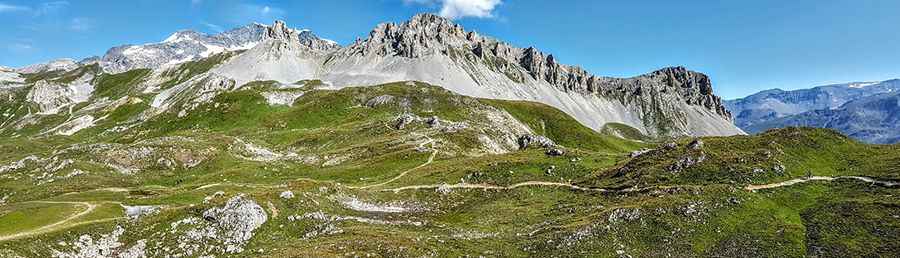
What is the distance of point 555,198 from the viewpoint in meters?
73.2

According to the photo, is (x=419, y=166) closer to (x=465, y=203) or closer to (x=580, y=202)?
(x=465, y=203)

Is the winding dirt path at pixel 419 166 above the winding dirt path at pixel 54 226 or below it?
above

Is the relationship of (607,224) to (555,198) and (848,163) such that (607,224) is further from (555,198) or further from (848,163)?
(848,163)

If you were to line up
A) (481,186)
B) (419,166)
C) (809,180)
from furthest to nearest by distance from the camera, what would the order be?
(419,166), (481,186), (809,180)

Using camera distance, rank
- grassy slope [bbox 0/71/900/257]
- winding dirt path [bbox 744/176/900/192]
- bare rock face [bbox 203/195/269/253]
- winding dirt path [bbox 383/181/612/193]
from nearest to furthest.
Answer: grassy slope [bbox 0/71/900/257], bare rock face [bbox 203/195/269/253], winding dirt path [bbox 744/176/900/192], winding dirt path [bbox 383/181/612/193]

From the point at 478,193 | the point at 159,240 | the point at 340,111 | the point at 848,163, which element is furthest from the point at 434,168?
the point at 340,111

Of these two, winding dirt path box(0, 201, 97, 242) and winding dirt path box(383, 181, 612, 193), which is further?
winding dirt path box(383, 181, 612, 193)

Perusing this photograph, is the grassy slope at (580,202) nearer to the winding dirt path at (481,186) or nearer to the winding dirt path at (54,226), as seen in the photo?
the winding dirt path at (54,226)

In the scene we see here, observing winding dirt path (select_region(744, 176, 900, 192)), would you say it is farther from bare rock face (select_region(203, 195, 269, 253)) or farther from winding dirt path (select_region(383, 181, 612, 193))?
bare rock face (select_region(203, 195, 269, 253))

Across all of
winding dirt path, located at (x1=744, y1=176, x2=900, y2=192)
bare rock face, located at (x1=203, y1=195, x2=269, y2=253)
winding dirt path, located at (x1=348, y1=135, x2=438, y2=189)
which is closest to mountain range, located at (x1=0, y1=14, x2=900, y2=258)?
bare rock face, located at (x1=203, y1=195, x2=269, y2=253)

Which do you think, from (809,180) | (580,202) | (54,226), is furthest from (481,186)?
(54,226)

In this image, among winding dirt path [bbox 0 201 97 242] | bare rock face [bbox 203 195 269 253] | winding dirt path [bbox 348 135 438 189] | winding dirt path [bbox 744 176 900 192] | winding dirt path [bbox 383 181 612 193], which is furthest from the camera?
winding dirt path [bbox 348 135 438 189]

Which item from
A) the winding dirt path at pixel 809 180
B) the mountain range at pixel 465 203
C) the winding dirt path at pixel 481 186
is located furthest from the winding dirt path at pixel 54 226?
the winding dirt path at pixel 809 180

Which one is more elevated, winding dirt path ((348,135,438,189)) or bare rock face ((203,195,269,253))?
winding dirt path ((348,135,438,189))
